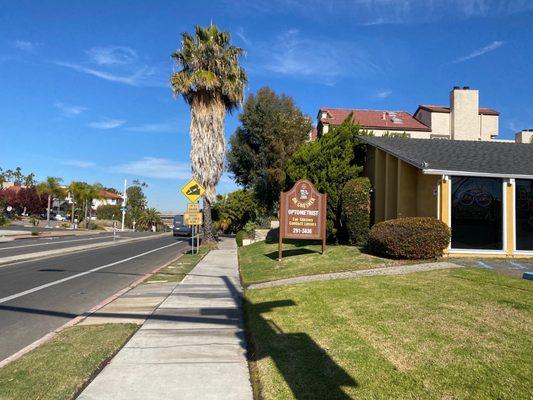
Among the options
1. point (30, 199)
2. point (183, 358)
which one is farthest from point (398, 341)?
point (30, 199)

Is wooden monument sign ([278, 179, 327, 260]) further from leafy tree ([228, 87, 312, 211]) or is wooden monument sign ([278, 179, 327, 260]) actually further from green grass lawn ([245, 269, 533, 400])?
leafy tree ([228, 87, 312, 211])

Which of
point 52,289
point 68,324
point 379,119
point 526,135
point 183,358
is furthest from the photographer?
point 379,119

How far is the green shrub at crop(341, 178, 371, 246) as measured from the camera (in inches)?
676

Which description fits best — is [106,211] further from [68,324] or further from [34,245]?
[68,324]

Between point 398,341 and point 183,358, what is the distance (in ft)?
8.81

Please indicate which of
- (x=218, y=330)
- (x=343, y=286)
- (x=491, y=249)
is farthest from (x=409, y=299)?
(x=491, y=249)

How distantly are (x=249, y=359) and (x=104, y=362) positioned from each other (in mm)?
1752

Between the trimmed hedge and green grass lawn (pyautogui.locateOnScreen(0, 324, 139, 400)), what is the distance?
317 inches

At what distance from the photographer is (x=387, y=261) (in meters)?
13.0

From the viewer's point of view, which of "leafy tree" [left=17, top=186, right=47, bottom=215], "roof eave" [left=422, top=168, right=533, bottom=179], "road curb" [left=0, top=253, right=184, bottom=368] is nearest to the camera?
"road curb" [left=0, top=253, right=184, bottom=368]

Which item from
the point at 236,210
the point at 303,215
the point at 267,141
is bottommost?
the point at 303,215

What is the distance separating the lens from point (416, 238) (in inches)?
499

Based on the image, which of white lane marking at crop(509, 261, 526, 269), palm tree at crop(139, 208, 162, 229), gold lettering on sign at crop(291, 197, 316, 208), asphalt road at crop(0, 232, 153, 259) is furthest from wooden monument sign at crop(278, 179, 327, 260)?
palm tree at crop(139, 208, 162, 229)

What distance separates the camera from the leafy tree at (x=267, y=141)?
35.4m
